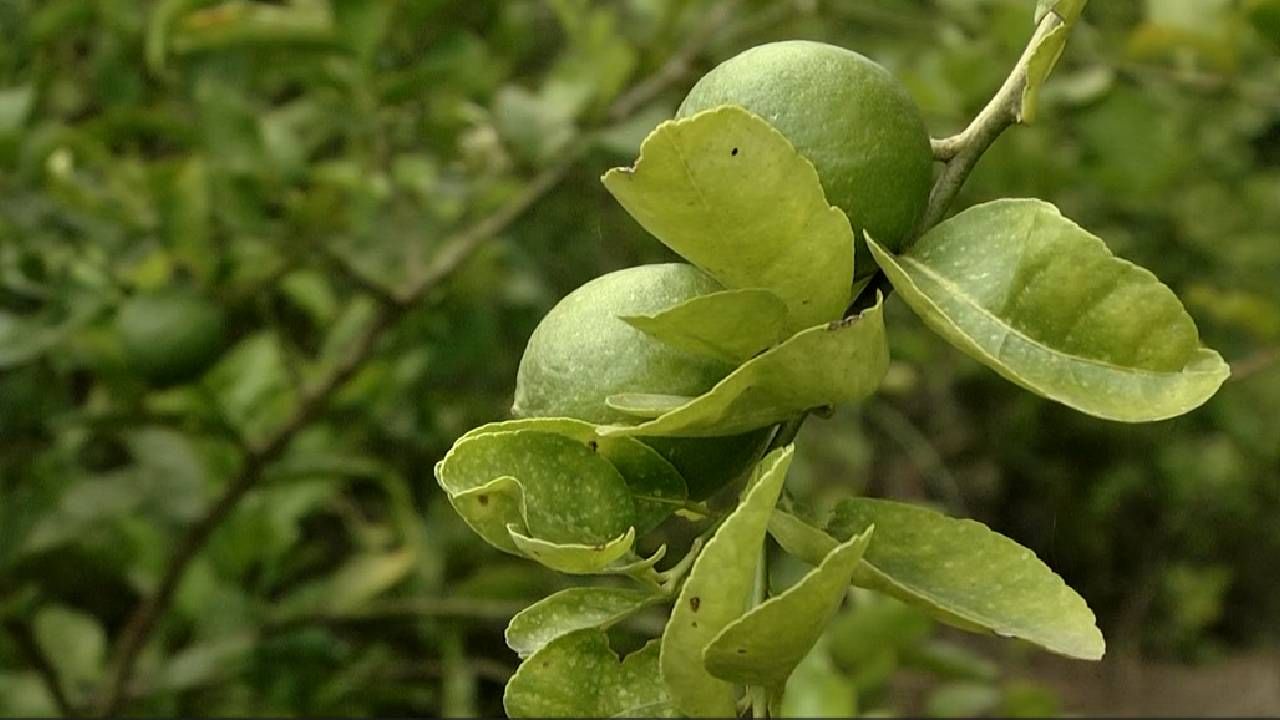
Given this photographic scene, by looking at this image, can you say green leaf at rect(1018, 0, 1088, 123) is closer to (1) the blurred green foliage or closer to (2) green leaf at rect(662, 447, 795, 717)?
(2) green leaf at rect(662, 447, 795, 717)

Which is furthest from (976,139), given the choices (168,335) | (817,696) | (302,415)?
(302,415)

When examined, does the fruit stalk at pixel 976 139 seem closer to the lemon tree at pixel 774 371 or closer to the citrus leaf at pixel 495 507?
the lemon tree at pixel 774 371

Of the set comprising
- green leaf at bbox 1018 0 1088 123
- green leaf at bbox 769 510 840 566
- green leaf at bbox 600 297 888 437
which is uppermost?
green leaf at bbox 1018 0 1088 123

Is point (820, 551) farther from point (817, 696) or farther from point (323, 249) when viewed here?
point (323, 249)

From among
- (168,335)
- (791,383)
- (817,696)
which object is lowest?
(817,696)

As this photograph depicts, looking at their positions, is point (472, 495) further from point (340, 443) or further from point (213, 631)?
point (340, 443)

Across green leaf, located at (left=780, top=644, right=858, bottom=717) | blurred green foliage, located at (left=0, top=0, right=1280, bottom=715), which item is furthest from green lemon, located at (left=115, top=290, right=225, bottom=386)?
green leaf, located at (left=780, top=644, right=858, bottom=717)
